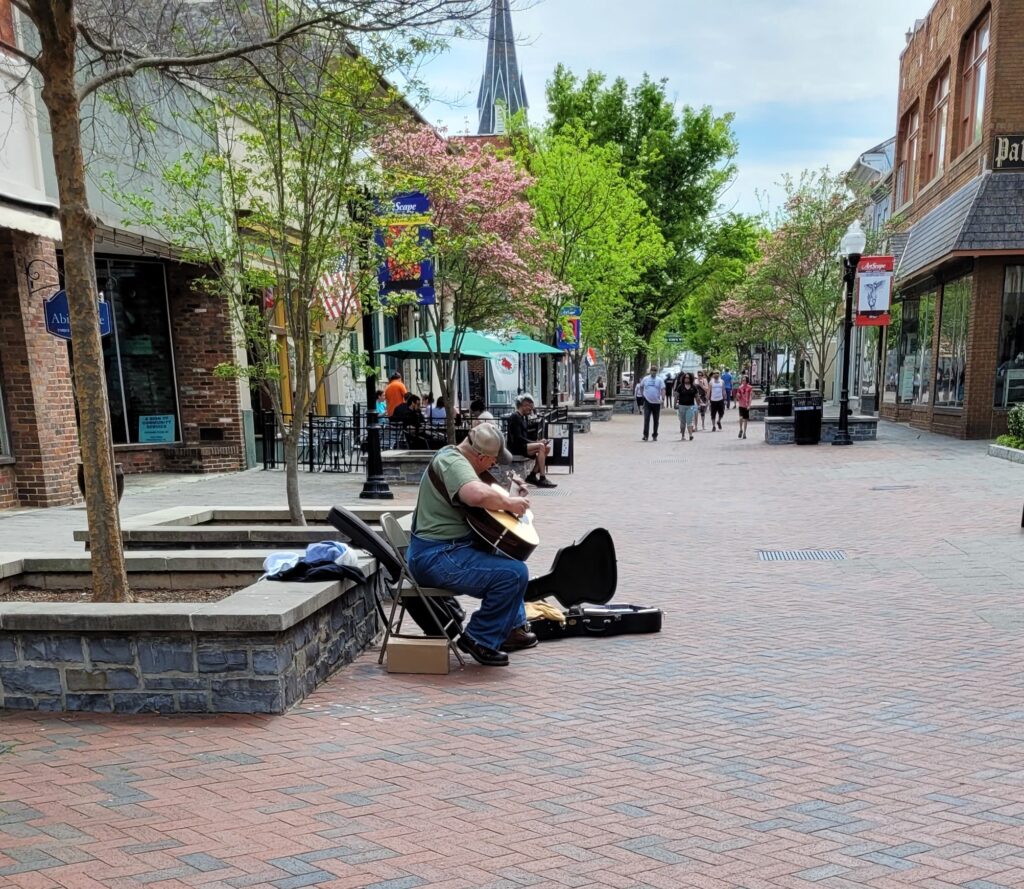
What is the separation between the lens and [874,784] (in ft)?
11.3

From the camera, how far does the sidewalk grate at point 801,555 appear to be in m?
8.14

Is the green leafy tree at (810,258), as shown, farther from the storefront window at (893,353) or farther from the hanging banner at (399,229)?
the hanging banner at (399,229)

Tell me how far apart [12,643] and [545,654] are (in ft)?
9.71

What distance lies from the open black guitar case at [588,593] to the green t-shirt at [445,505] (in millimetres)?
1016

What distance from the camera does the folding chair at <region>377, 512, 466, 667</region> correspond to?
488cm

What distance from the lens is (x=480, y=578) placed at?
15.9 feet

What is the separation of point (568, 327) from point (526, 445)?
13277mm

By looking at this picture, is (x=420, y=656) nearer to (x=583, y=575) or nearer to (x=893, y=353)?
(x=583, y=575)

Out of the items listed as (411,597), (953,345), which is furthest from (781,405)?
(411,597)

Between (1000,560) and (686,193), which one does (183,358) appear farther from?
(686,193)

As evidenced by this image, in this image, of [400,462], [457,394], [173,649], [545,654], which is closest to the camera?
[173,649]

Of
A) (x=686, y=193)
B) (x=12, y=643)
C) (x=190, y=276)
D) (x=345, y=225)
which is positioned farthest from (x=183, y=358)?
(x=686, y=193)

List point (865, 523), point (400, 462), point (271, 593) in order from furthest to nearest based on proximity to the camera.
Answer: point (400, 462), point (865, 523), point (271, 593)

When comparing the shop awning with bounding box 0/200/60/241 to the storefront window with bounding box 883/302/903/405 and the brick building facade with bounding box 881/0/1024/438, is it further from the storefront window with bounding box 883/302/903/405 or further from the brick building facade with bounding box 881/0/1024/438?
the storefront window with bounding box 883/302/903/405
